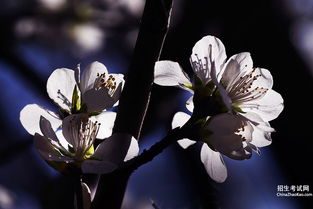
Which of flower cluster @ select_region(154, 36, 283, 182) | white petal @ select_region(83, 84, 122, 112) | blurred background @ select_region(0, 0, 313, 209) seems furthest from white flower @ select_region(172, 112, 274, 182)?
blurred background @ select_region(0, 0, 313, 209)

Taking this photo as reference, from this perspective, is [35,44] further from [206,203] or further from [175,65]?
[175,65]

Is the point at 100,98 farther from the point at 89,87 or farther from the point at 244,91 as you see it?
the point at 244,91

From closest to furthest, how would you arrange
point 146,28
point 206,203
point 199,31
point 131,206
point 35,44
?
point 146,28
point 206,203
point 199,31
point 131,206
point 35,44

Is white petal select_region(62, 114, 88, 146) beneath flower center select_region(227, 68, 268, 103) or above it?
above

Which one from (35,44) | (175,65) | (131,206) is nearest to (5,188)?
(131,206)

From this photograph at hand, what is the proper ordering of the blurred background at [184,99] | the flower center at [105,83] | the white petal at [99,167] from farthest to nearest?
the blurred background at [184,99] → the flower center at [105,83] → the white petal at [99,167]

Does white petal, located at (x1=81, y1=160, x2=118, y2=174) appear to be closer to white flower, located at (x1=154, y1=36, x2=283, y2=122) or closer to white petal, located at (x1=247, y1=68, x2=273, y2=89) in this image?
white flower, located at (x1=154, y1=36, x2=283, y2=122)

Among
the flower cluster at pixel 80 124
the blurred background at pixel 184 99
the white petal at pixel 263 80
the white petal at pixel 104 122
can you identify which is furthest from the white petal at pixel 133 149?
the blurred background at pixel 184 99

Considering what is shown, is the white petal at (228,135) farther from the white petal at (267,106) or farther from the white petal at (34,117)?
the white petal at (34,117)
